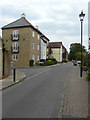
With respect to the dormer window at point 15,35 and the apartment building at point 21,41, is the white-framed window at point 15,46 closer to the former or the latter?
the apartment building at point 21,41

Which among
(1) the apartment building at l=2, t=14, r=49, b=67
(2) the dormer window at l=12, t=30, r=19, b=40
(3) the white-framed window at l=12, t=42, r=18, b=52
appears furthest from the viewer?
(2) the dormer window at l=12, t=30, r=19, b=40

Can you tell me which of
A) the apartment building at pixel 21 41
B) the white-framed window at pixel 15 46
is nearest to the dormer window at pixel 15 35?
the apartment building at pixel 21 41

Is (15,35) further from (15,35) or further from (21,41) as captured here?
(21,41)

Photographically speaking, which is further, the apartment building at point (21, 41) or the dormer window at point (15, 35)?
the dormer window at point (15, 35)

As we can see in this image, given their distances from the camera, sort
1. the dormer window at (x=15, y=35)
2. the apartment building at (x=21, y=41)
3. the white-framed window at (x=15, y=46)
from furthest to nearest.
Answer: the dormer window at (x=15, y=35)
the white-framed window at (x=15, y=46)
the apartment building at (x=21, y=41)

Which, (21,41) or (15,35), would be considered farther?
(15,35)

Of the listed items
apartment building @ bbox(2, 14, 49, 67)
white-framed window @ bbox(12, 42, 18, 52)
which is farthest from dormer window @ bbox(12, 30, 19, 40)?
white-framed window @ bbox(12, 42, 18, 52)

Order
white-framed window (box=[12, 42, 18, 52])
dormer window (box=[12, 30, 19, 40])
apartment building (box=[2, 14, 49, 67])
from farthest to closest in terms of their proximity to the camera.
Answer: dormer window (box=[12, 30, 19, 40]) < white-framed window (box=[12, 42, 18, 52]) < apartment building (box=[2, 14, 49, 67])

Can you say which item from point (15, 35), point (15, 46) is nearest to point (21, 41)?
point (15, 46)

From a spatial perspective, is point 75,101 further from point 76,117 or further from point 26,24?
point 26,24

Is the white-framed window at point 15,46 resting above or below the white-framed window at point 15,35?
below

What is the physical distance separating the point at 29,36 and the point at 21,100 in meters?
22.0

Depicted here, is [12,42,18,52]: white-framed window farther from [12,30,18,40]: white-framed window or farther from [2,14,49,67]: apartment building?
[12,30,18,40]: white-framed window

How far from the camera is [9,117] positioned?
12.5 feet
